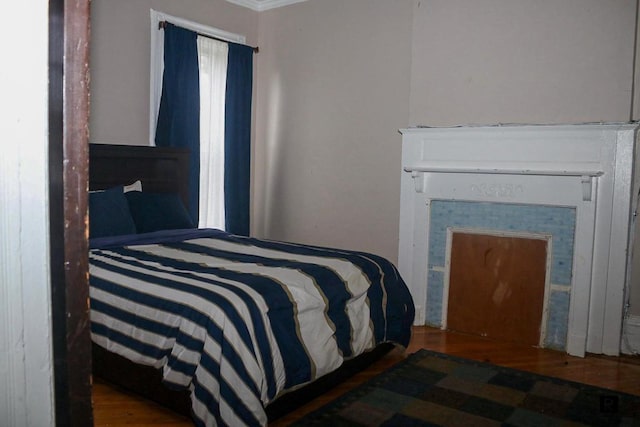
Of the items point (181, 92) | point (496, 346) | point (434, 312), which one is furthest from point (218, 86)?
point (496, 346)

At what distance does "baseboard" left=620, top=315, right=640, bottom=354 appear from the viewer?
11.1 feet

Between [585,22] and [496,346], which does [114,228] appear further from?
[585,22]

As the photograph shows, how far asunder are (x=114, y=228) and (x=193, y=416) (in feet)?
5.72

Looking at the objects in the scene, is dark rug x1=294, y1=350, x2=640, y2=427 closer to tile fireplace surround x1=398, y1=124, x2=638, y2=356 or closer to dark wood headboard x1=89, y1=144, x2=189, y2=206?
tile fireplace surround x1=398, y1=124, x2=638, y2=356

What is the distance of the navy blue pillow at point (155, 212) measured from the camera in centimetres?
372

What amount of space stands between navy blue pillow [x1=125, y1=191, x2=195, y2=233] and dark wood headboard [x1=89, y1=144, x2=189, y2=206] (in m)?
0.23

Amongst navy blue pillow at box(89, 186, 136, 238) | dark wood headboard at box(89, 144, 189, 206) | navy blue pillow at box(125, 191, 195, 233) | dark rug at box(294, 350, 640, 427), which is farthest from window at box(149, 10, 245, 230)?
dark rug at box(294, 350, 640, 427)

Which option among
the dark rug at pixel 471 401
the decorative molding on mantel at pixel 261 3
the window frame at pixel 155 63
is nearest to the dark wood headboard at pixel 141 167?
the window frame at pixel 155 63

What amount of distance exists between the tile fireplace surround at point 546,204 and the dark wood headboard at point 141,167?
1.80 m

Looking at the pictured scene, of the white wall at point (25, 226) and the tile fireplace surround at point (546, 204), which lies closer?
the white wall at point (25, 226)

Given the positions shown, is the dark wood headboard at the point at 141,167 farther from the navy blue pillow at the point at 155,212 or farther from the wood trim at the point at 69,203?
the wood trim at the point at 69,203

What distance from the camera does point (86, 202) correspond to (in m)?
0.62

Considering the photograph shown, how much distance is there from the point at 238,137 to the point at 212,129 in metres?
0.25

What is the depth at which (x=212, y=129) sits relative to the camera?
15.4ft
